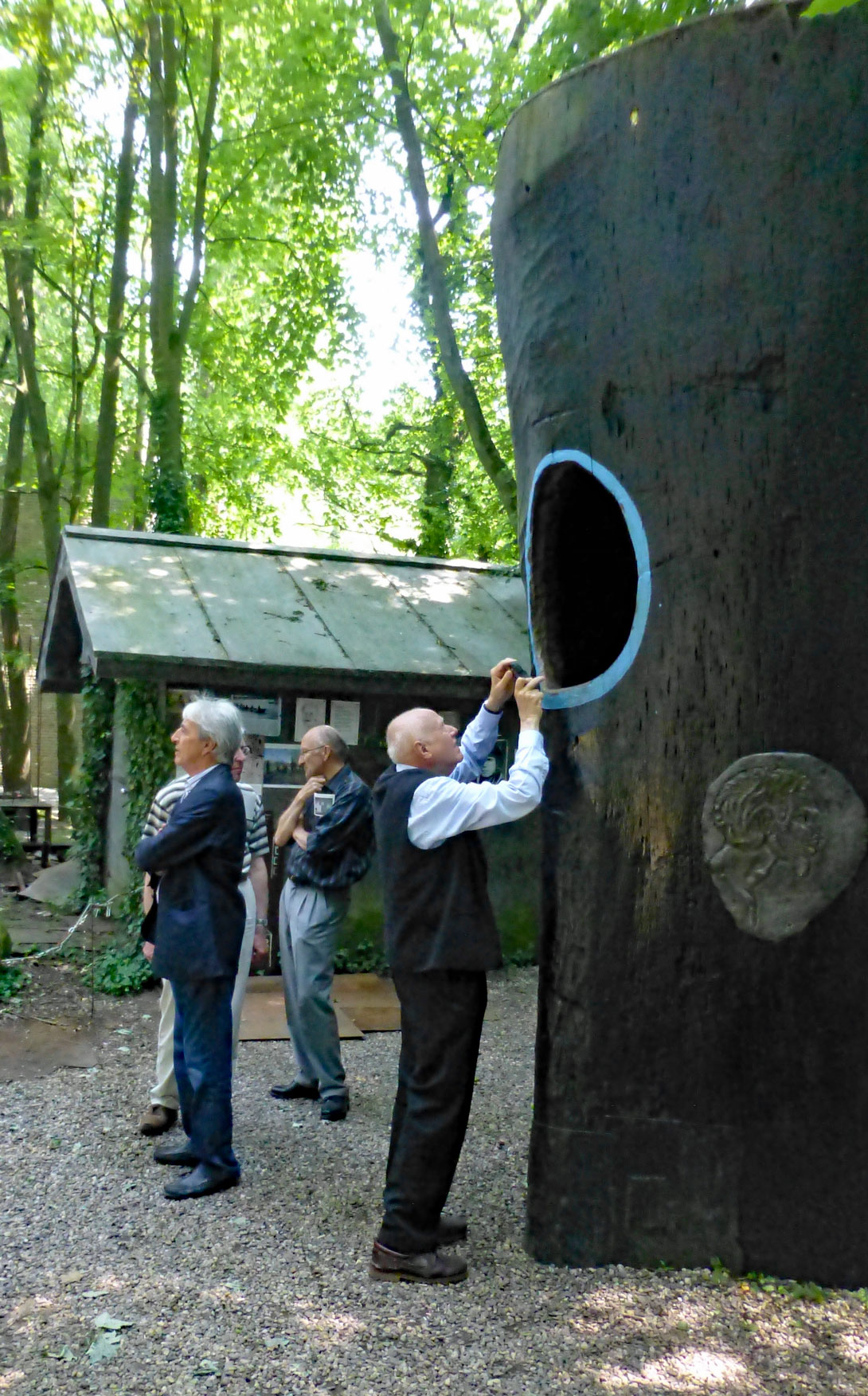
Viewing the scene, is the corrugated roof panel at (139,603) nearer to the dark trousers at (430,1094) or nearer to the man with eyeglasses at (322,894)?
the man with eyeglasses at (322,894)

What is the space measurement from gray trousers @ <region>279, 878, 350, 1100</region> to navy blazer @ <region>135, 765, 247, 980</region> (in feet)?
3.36

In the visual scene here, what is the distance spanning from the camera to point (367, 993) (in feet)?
29.1

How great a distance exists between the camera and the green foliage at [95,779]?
10.3 metres

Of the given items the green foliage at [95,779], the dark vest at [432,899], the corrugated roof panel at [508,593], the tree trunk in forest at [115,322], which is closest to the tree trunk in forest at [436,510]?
the tree trunk in forest at [115,322]

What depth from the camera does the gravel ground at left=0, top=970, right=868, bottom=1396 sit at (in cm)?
339

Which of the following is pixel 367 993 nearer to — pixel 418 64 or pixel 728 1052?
pixel 728 1052

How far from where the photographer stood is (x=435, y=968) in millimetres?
3934

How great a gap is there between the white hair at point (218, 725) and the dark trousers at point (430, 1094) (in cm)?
147

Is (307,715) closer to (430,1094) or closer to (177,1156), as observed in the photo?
(177,1156)

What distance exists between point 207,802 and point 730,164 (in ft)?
9.92

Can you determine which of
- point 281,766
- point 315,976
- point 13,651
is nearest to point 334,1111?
point 315,976

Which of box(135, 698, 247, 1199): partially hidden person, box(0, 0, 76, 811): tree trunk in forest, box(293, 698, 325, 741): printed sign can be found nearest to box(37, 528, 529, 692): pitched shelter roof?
box(293, 698, 325, 741): printed sign

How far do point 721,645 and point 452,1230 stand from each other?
7.53 ft

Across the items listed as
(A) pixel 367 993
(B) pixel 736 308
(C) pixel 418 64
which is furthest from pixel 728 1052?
(C) pixel 418 64
